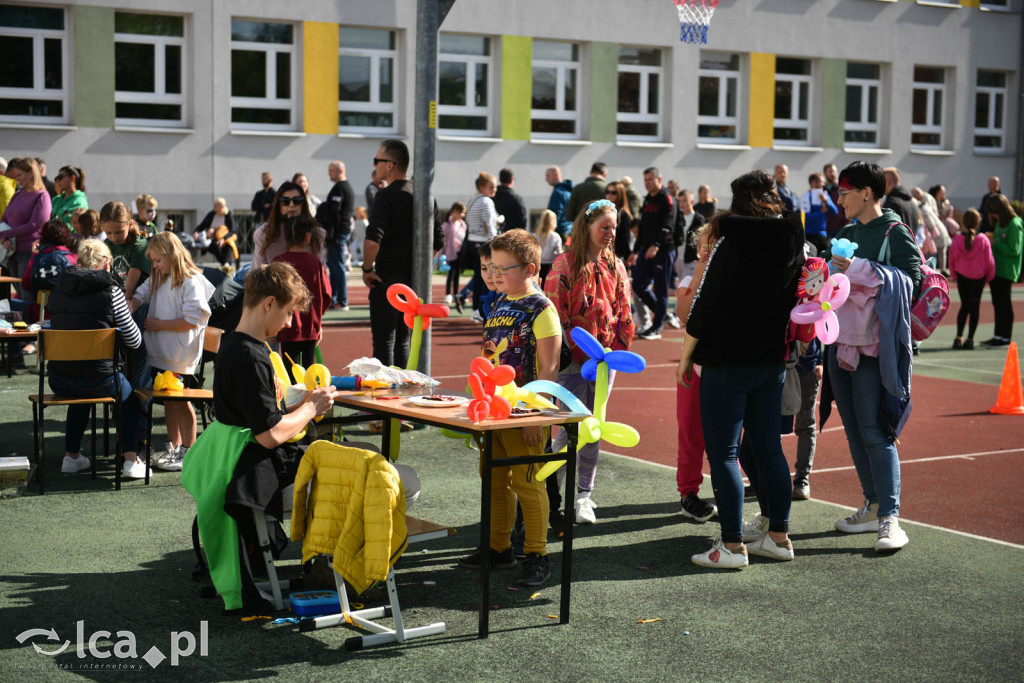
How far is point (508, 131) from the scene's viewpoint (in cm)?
2742

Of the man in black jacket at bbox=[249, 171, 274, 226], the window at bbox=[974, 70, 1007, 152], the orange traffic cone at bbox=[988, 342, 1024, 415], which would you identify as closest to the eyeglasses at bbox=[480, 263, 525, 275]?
the orange traffic cone at bbox=[988, 342, 1024, 415]

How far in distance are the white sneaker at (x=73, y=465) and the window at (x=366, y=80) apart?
18.5 meters

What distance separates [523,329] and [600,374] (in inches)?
20.3

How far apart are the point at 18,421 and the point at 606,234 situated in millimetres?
5346

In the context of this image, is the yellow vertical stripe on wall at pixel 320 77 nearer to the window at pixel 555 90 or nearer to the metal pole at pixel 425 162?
the window at pixel 555 90

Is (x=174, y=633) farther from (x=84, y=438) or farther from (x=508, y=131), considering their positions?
(x=508, y=131)

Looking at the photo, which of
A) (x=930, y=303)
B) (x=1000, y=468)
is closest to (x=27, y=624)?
(x=930, y=303)

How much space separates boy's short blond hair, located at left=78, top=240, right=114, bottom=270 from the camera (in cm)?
800

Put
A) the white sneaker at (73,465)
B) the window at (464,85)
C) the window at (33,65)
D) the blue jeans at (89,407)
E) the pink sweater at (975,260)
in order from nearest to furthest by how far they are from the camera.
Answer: the blue jeans at (89,407) → the white sneaker at (73,465) → the pink sweater at (975,260) → the window at (33,65) → the window at (464,85)

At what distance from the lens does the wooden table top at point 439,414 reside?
17.1ft

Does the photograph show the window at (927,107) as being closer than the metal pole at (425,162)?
No

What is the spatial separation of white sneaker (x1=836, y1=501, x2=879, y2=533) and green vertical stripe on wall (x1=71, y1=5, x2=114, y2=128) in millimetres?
19494

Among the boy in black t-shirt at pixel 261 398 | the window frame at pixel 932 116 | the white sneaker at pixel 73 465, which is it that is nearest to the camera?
the boy in black t-shirt at pixel 261 398
